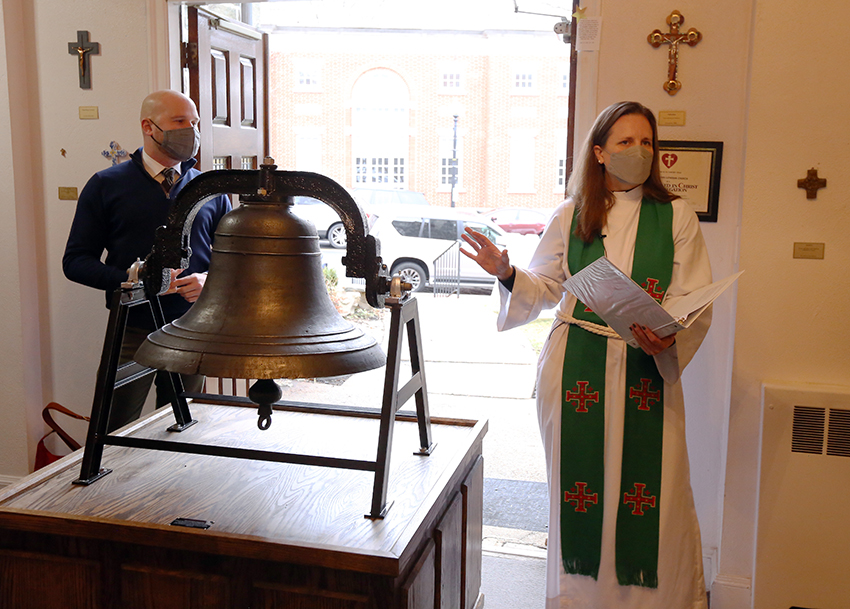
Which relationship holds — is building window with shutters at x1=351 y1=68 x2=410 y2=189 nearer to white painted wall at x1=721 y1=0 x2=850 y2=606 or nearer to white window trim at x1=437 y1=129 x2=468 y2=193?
white window trim at x1=437 y1=129 x2=468 y2=193

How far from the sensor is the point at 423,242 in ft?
35.2

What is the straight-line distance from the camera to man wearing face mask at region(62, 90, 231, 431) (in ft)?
8.62

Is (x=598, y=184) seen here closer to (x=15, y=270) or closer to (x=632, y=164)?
(x=632, y=164)

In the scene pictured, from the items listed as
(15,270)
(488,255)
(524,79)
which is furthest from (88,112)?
(524,79)

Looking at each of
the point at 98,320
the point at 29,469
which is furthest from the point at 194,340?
the point at 29,469

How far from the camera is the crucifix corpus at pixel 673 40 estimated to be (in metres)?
2.64

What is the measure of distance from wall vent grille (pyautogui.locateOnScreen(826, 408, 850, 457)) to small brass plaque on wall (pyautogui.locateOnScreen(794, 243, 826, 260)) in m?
0.49

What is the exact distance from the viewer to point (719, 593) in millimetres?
2660

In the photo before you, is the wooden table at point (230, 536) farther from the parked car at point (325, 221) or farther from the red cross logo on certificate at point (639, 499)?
the parked car at point (325, 221)

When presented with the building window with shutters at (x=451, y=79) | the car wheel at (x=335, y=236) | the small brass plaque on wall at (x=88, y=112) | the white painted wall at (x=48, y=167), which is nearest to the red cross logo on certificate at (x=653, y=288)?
the white painted wall at (x=48, y=167)

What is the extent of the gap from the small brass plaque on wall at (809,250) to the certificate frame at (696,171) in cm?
32

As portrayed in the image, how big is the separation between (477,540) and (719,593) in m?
1.20

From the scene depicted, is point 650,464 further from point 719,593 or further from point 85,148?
point 85,148

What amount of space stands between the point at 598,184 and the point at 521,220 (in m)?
12.8
